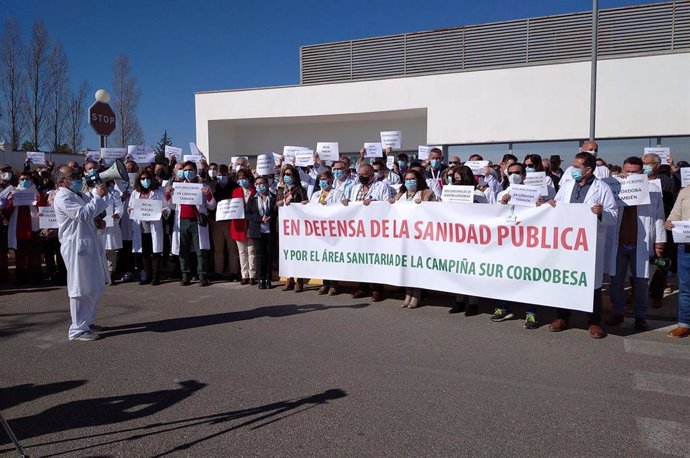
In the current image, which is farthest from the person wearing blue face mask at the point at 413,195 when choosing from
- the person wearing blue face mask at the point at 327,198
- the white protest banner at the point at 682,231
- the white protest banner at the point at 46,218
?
the white protest banner at the point at 46,218

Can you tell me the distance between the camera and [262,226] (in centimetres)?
934

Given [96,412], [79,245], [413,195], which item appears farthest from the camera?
[413,195]

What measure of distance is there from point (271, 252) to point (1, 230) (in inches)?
216

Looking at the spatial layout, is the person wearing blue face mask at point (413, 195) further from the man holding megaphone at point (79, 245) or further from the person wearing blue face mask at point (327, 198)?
the man holding megaphone at point (79, 245)

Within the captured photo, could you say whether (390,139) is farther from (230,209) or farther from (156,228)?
(156,228)

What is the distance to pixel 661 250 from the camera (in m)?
6.93

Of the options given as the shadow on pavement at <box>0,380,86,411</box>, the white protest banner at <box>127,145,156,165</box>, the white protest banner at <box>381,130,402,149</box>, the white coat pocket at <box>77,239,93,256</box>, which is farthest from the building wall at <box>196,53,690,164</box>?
the shadow on pavement at <box>0,380,86,411</box>

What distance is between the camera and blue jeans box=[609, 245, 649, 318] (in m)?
6.71

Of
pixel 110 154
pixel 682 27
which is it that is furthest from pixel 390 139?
pixel 682 27

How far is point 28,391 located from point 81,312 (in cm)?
171

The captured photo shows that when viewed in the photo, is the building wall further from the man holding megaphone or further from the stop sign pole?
the man holding megaphone

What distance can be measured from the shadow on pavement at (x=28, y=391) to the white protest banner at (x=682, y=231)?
21.8 ft

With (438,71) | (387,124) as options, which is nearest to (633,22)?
(438,71)

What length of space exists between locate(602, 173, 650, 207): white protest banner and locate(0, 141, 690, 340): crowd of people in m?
0.21
